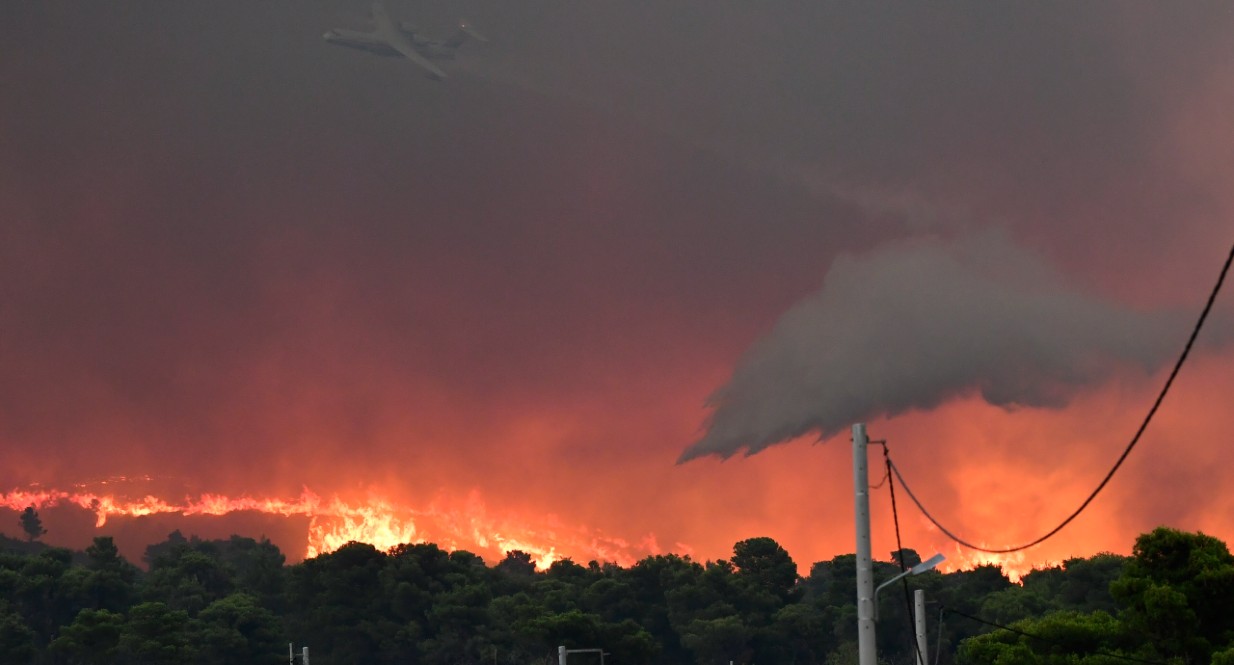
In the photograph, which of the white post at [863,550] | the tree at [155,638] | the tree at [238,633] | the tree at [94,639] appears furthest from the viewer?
the tree at [238,633]

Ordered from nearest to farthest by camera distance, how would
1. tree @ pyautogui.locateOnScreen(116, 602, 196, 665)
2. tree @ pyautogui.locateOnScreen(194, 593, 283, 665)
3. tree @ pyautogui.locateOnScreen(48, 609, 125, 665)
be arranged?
tree @ pyautogui.locateOnScreen(116, 602, 196, 665)
tree @ pyautogui.locateOnScreen(48, 609, 125, 665)
tree @ pyautogui.locateOnScreen(194, 593, 283, 665)

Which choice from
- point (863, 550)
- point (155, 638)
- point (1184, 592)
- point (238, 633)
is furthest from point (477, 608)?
point (863, 550)

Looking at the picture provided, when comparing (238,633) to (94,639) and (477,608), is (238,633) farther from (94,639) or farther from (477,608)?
(477,608)

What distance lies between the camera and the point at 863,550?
110 ft

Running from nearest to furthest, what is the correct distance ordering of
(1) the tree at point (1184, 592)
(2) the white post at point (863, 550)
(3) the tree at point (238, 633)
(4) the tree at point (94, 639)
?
(2) the white post at point (863, 550), (1) the tree at point (1184, 592), (4) the tree at point (94, 639), (3) the tree at point (238, 633)

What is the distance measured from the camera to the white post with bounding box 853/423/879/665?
33.3 m

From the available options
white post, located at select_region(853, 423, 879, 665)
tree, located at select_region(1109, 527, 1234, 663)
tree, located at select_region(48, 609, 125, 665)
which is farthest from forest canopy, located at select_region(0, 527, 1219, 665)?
white post, located at select_region(853, 423, 879, 665)

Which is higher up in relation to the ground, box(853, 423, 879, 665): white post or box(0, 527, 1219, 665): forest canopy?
box(0, 527, 1219, 665): forest canopy

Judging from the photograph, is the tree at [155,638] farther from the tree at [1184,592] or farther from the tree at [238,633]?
the tree at [1184,592]

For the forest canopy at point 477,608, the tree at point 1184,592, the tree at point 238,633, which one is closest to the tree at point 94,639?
the forest canopy at point 477,608

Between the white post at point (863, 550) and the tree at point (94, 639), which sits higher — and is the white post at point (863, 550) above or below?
below

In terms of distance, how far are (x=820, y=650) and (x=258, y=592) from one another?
6661 centimetres

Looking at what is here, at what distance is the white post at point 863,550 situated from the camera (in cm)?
3328

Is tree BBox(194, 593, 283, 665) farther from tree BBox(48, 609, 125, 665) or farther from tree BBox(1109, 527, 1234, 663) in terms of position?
tree BBox(1109, 527, 1234, 663)
